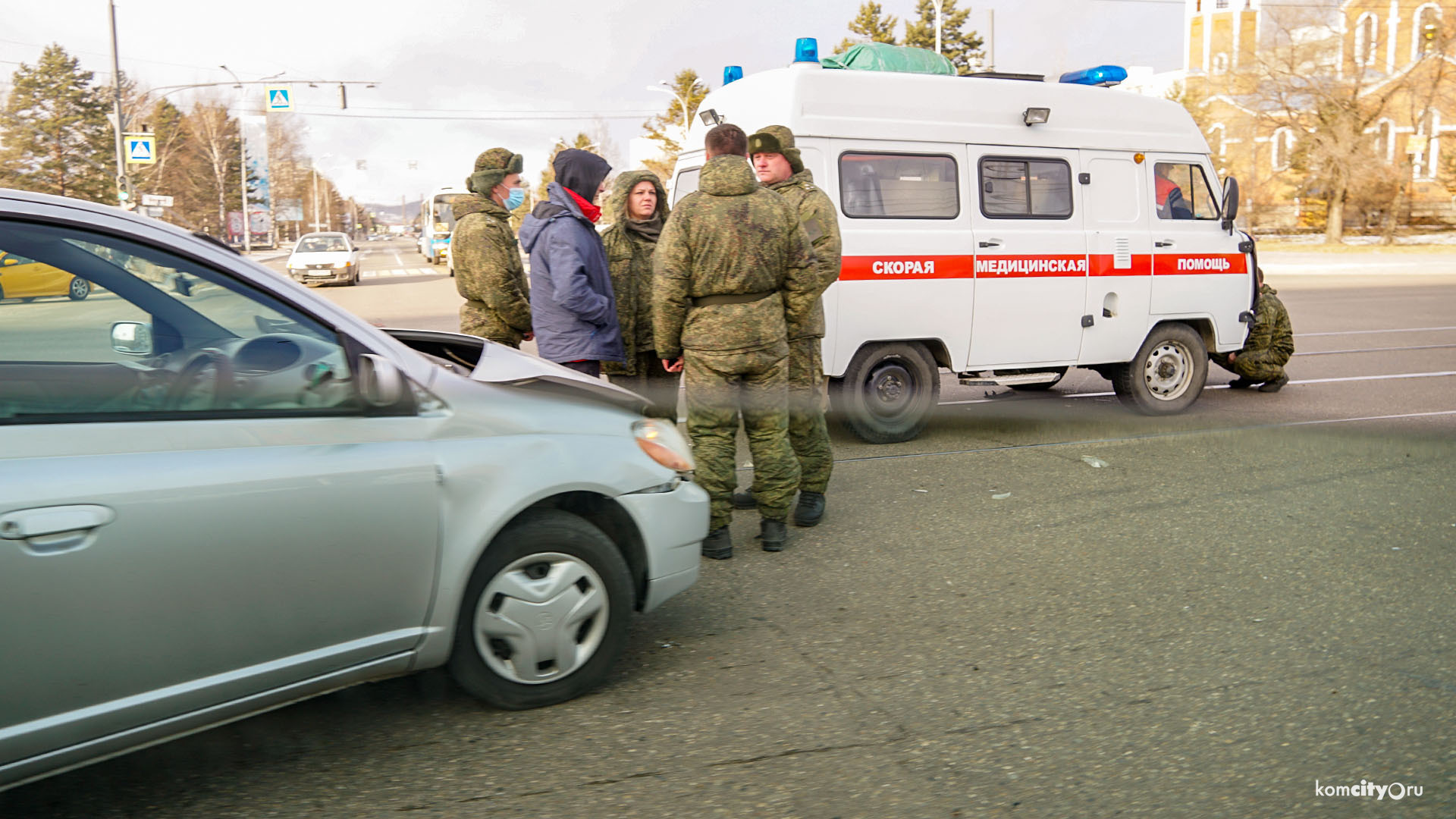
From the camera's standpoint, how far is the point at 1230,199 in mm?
8469

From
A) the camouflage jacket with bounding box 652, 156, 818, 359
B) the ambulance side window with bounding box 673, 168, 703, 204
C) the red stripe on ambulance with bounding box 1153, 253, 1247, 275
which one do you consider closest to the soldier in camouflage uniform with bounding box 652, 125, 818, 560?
the camouflage jacket with bounding box 652, 156, 818, 359

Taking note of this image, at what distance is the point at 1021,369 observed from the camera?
26.9 ft

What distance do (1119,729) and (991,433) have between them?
5.04m

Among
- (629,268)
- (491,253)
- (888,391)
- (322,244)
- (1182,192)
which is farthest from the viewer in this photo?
(322,244)

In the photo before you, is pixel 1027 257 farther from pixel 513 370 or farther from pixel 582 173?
pixel 513 370

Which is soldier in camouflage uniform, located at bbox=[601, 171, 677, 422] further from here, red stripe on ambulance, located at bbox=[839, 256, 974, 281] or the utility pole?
the utility pole

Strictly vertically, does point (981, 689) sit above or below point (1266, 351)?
below

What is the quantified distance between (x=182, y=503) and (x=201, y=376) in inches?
16.2

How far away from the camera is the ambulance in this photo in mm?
7445

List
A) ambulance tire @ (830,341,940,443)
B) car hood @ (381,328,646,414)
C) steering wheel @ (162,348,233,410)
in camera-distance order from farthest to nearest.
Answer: ambulance tire @ (830,341,940,443) → car hood @ (381,328,646,414) → steering wheel @ (162,348,233,410)

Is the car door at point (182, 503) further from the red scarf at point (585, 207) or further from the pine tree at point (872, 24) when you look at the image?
the pine tree at point (872, 24)

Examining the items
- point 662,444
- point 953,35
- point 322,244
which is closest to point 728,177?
point 662,444

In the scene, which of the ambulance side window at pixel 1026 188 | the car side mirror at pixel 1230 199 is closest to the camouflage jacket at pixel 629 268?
the ambulance side window at pixel 1026 188

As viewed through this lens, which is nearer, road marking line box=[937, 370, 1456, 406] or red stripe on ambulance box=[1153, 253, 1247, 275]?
red stripe on ambulance box=[1153, 253, 1247, 275]
